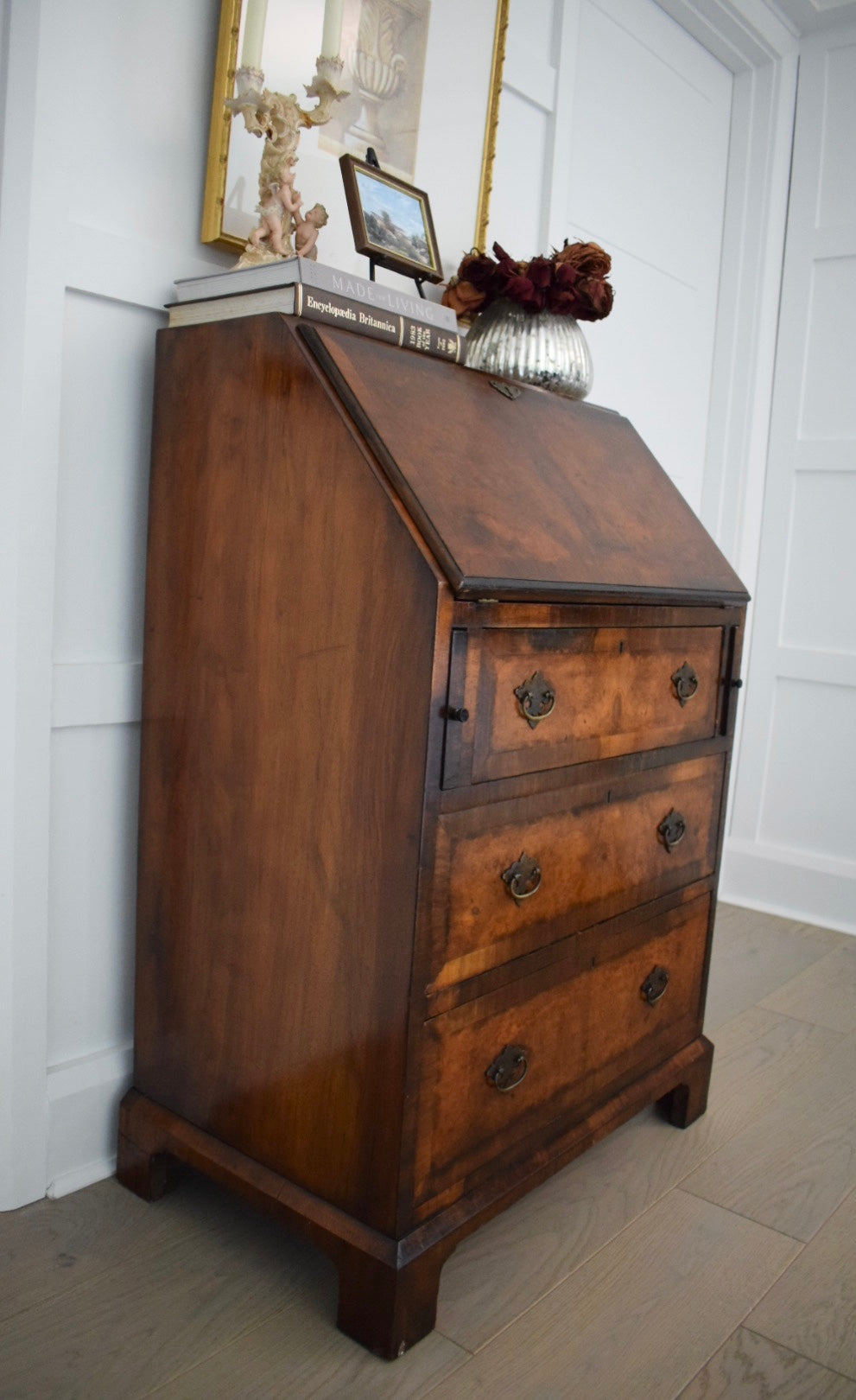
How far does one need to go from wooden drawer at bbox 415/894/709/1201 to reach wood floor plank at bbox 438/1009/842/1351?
16cm

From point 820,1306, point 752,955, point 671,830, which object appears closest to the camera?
point 820,1306

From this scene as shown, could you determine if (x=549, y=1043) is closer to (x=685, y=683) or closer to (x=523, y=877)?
(x=523, y=877)

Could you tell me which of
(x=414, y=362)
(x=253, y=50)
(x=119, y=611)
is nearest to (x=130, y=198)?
(x=253, y=50)

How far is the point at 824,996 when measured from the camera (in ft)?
8.42

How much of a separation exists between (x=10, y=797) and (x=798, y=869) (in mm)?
2371

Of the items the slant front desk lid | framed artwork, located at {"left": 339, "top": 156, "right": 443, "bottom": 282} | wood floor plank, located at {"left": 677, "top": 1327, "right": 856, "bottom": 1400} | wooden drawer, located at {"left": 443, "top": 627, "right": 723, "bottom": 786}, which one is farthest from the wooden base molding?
framed artwork, located at {"left": 339, "top": 156, "right": 443, "bottom": 282}

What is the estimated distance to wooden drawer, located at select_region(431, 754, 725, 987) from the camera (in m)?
1.30

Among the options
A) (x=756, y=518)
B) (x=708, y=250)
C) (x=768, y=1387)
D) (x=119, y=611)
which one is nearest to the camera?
(x=768, y=1387)

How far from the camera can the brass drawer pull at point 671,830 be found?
1729mm

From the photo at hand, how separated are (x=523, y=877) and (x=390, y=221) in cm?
107

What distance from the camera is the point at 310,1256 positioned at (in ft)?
4.93

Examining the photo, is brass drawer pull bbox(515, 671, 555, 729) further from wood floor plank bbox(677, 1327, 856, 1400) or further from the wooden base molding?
wood floor plank bbox(677, 1327, 856, 1400)

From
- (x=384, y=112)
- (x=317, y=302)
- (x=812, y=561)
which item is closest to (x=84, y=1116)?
(x=317, y=302)

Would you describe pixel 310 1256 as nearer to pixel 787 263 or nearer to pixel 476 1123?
pixel 476 1123
